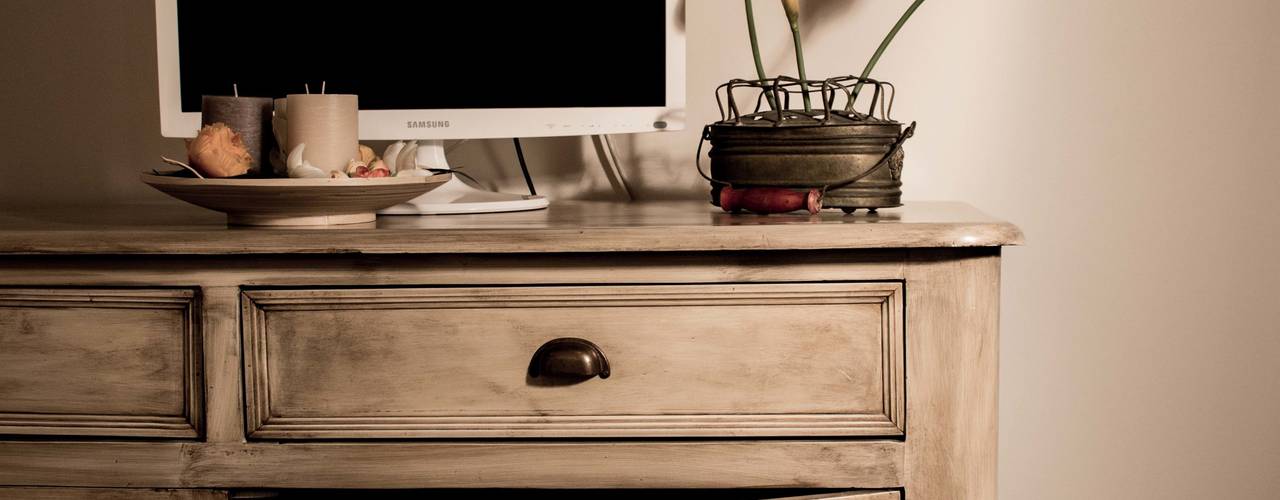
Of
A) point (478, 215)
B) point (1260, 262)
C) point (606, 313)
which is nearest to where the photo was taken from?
point (606, 313)

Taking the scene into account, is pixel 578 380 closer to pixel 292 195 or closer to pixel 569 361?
pixel 569 361

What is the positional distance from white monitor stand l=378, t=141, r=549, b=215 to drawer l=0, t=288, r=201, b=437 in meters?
0.24

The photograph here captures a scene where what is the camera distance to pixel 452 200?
113cm

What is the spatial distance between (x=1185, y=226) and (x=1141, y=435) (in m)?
0.28

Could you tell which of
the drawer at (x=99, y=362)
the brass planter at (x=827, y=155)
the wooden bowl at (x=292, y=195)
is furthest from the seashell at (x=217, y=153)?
the brass planter at (x=827, y=155)

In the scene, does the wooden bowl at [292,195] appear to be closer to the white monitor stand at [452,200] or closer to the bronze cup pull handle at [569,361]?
the white monitor stand at [452,200]

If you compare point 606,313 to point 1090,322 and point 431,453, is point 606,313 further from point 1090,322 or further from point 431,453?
point 1090,322

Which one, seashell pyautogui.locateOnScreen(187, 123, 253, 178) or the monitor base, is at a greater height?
seashell pyautogui.locateOnScreen(187, 123, 253, 178)

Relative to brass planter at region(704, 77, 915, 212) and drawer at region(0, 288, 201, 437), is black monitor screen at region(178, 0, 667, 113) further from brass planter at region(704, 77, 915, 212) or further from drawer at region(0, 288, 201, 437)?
drawer at region(0, 288, 201, 437)

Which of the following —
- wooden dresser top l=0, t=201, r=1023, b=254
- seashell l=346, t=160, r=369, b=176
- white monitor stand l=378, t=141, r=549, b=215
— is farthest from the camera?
white monitor stand l=378, t=141, r=549, b=215

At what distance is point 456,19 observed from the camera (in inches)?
45.2

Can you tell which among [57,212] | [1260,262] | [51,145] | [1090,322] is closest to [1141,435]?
[1090,322]

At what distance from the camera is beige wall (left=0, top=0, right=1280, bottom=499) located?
4.30ft

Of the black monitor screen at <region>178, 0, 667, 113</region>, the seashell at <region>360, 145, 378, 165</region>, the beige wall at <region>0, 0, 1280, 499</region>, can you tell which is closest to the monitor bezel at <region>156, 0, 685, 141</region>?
the black monitor screen at <region>178, 0, 667, 113</region>
